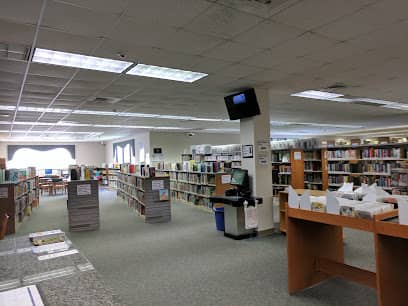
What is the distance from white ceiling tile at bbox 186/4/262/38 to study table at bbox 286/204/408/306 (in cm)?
214

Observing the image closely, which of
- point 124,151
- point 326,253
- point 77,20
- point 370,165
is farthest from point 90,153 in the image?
point 326,253

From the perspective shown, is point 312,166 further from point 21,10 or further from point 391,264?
point 21,10

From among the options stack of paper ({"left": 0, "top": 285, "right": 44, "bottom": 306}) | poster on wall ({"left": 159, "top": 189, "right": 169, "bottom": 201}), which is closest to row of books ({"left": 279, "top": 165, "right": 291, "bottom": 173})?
poster on wall ({"left": 159, "top": 189, "right": 169, "bottom": 201})

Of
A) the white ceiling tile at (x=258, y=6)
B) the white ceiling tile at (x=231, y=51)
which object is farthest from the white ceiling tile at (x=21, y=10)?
the white ceiling tile at (x=231, y=51)

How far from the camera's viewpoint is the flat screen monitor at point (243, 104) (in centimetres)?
583

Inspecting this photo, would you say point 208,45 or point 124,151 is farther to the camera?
point 124,151

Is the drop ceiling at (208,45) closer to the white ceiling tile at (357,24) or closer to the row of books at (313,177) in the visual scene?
the white ceiling tile at (357,24)

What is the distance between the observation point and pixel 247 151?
602 cm

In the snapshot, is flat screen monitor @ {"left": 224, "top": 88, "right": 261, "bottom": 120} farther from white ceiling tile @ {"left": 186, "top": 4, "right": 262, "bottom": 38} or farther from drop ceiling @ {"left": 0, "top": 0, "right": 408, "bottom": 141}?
white ceiling tile @ {"left": 186, "top": 4, "right": 262, "bottom": 38}

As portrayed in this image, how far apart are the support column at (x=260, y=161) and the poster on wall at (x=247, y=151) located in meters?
0.06

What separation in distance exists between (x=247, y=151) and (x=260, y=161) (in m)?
0.33

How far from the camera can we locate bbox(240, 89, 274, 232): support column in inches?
233

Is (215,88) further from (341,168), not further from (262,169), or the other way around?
(341,168)

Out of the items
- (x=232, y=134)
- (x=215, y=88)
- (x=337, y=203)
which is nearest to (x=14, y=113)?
(x=215, y=88)
